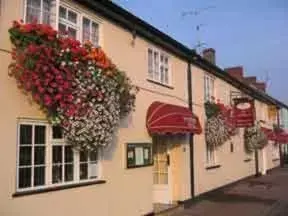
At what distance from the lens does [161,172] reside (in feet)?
44.3

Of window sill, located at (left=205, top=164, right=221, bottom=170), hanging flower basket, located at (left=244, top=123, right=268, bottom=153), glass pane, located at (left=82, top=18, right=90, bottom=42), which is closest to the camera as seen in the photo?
glass pane, located at (left=82, top=18, right=90, bottom=42)

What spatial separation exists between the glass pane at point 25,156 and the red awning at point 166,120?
466 cm

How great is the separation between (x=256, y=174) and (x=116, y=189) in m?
17.2

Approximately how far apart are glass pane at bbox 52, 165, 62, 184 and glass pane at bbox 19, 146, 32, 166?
0.71 metres

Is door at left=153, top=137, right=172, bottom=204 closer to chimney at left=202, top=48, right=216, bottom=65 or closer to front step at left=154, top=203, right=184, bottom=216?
front step at left=154, top=203, right=184, bottom=216

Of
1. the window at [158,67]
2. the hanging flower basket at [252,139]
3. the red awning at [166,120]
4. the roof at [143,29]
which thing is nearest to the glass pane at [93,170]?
the red awning at [166,120]

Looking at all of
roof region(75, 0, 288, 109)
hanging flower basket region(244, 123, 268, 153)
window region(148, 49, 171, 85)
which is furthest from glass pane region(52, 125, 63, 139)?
hanging flower basket region(244, 123, 268, 153)

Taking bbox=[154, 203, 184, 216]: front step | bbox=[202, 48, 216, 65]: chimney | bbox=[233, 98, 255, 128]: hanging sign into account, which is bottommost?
bbox=[154, 203, 184, 216]: front step

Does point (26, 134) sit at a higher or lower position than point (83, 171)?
higher

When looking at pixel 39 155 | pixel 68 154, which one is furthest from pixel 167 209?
pixel 39 155

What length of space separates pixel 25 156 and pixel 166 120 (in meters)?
5.14

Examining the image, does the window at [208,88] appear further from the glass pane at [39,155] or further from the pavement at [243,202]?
the glass pane at [39,155]

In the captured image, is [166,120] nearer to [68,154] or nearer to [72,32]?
[68,154]

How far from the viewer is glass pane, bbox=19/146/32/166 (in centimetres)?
705
